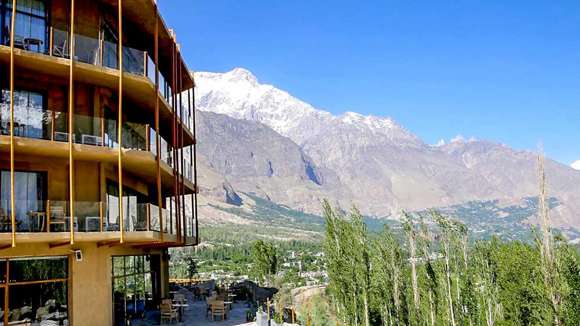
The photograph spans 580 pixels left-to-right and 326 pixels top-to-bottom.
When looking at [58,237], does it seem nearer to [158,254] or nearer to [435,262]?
[158,254]

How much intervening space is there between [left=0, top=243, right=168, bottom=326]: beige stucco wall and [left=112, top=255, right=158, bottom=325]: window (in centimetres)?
117

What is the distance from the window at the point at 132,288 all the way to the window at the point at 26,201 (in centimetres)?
410

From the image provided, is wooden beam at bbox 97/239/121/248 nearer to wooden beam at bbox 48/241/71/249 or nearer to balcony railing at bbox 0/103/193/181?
wooden beam at bbox 48/241/71/249

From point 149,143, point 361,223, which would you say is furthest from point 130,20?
point 361,223

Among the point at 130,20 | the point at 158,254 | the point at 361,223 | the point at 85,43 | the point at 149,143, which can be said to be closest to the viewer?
the point at 85,43

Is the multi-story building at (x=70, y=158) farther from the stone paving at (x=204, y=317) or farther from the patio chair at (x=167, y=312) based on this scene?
the stone paving at (x=204, y=317)

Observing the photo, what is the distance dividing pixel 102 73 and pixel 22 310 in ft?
24.8

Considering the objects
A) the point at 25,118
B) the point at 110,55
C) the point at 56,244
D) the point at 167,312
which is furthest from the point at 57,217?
the point at 167,312

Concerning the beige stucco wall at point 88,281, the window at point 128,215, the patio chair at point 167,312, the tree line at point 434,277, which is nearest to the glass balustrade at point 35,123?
the window at point 128,215

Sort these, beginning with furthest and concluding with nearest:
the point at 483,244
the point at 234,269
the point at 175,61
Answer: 1. the point at 234,269
2. the point at 483,244
3. the point at 175,61

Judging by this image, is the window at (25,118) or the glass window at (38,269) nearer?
the window at (25,118)

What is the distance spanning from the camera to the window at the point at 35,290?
16.1m

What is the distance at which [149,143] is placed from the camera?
19.2 meters

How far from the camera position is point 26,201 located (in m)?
16.0
